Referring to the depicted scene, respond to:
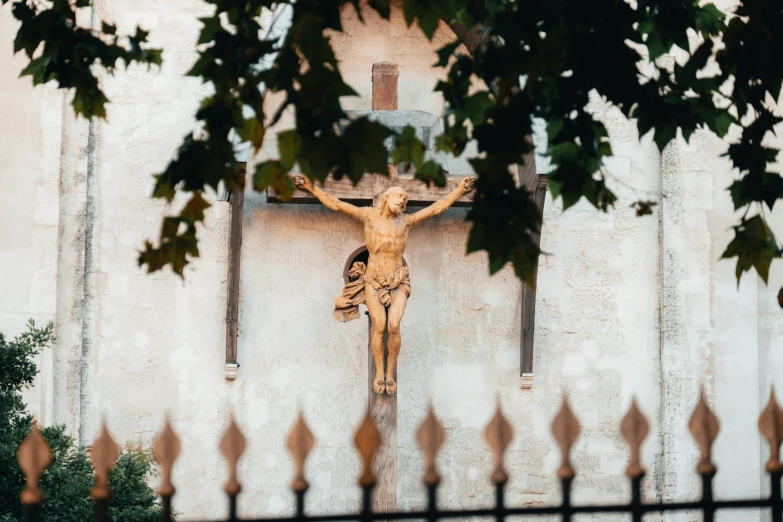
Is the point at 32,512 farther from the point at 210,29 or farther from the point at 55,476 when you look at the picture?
the point at 55,476

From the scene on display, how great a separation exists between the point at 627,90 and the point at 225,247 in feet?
17.6

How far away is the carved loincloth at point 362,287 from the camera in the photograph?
7617 mm

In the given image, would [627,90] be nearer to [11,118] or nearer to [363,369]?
[363,369]

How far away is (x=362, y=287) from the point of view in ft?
25.4

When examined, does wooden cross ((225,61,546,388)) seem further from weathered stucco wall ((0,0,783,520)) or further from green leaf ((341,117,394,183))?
green leaf ((341,117,394,183))

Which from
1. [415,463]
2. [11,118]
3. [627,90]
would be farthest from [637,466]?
[11,118]

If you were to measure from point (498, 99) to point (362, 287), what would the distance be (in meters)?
4.49

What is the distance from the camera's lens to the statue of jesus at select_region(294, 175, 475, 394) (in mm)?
7613

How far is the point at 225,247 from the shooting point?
8.60 m

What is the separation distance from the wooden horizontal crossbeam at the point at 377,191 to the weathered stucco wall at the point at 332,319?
2.00ft

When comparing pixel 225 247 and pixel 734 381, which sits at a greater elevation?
pixel 225 247

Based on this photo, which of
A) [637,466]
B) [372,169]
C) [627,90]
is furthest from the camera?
[627,90]

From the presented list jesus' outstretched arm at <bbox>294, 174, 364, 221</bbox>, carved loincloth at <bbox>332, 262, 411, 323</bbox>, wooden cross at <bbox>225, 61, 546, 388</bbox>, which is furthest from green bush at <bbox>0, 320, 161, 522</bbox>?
jesus' outstretched arm at <bbox>294, 174, 364, 221</bbox>

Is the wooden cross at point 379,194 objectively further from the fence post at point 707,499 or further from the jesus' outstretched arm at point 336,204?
the fence post at point 707,499
